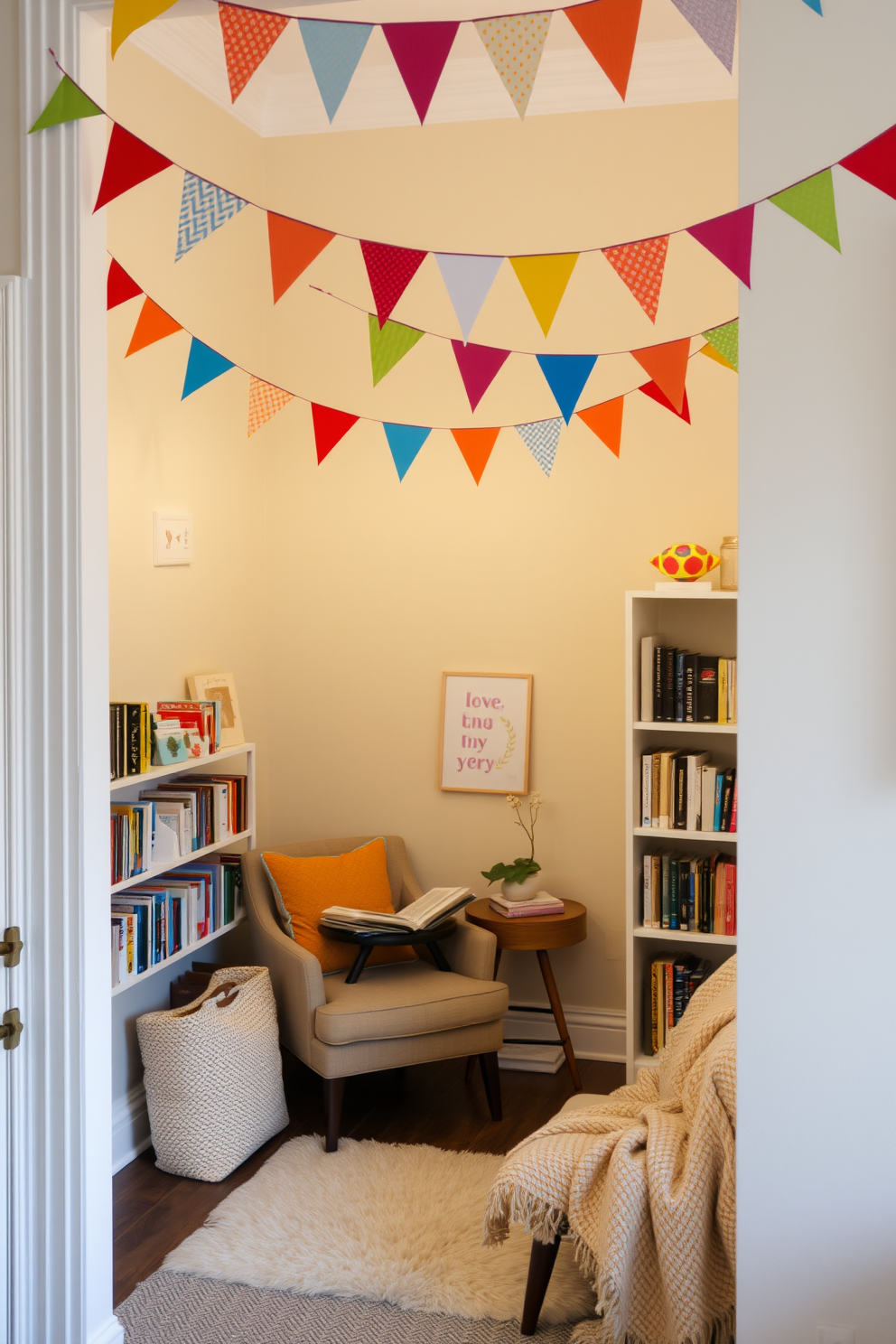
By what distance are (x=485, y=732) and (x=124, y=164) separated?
2.45 meters

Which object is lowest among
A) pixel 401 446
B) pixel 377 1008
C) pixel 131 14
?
pixel 377 1008

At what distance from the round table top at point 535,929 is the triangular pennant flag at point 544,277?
6.67 feet

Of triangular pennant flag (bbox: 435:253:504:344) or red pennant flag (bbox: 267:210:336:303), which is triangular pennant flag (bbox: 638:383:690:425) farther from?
red pennant flag (bbox: 267:210:336:303)

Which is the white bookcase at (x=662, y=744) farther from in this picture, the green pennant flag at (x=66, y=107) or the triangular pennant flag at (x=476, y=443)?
the green pennant flag at (x=66, y=107)

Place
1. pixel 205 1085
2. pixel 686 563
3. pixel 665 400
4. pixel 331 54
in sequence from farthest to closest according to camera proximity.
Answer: pixel 686 563, pixel 205 1085, pixel 665 400, pixel 331 54

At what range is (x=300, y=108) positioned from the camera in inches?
156

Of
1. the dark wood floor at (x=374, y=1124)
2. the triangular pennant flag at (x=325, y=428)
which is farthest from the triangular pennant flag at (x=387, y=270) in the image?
the dark wood floor at (x=374, y=1124)

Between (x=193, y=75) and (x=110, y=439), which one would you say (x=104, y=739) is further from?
(x=193, y=75)

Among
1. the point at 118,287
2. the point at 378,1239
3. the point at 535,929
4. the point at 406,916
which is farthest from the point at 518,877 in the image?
the point at 118,287

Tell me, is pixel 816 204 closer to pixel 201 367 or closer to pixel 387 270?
pixel 387 270

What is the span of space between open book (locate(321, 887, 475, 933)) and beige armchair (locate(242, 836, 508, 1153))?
0.09m

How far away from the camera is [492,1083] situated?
3414 mm

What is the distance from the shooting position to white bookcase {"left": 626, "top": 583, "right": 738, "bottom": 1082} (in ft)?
11.4

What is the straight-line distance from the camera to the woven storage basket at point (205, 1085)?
9.89ft
